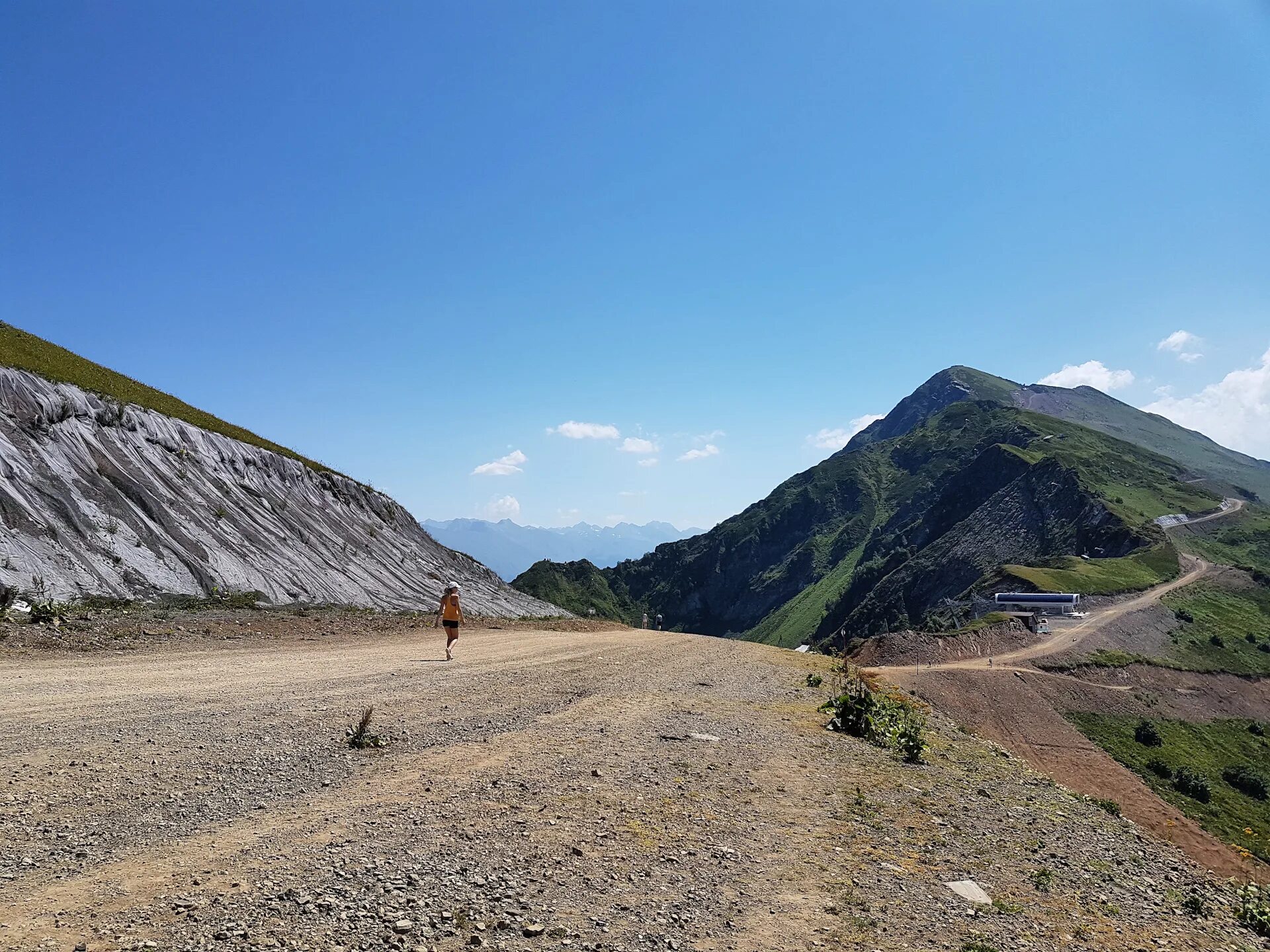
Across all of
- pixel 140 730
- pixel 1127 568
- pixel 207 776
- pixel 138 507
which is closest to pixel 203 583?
pixel 138 507

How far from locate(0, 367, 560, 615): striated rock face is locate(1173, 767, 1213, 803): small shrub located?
41.7 metres

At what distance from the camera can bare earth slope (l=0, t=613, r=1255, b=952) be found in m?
5.39

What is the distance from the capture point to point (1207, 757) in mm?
49125

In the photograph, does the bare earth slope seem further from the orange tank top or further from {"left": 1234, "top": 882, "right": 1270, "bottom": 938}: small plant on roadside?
the orange tank top

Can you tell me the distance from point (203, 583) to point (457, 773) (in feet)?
76.5

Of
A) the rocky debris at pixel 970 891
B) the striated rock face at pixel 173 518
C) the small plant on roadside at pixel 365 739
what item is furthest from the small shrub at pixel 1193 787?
the small plant on roadside at pixel 365 739

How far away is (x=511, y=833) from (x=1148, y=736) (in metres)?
56.8

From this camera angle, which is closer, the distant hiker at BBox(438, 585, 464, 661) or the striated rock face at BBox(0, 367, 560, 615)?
the distant hiker at BBox(438, 585, 464, 661)

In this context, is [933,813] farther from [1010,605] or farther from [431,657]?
[1010,605]

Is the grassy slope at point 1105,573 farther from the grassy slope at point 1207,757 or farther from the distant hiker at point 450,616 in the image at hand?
the distant hiker at point 450,616

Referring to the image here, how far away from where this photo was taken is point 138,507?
27625 mm

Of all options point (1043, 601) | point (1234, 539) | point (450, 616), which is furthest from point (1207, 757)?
point (1234, 539)

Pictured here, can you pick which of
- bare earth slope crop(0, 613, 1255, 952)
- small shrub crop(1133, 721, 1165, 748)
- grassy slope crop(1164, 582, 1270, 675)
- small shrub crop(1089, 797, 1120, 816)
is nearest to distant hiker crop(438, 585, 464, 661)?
bare earth slope crop(0, 613, 1255, 952)

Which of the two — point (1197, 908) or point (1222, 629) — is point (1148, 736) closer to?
point (1222, 629)
